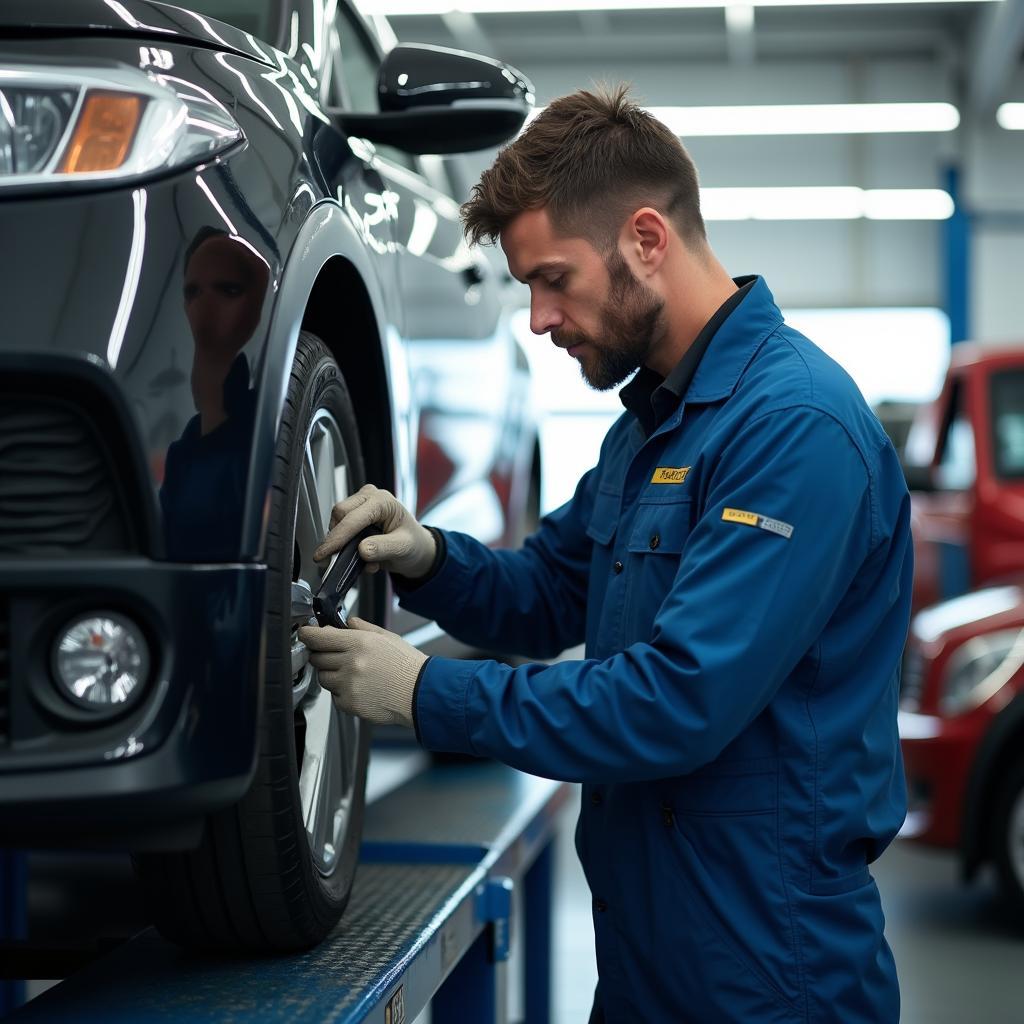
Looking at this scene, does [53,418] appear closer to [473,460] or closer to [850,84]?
[473,460]

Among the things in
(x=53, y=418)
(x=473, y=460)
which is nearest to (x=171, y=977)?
(x=53, y=418)

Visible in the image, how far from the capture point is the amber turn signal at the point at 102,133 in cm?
115


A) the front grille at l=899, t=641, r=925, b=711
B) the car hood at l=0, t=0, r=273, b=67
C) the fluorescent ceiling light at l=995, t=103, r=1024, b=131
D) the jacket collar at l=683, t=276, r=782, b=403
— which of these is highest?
the fluorescent ceiling light at l=995, t=103, r=1024, b=131

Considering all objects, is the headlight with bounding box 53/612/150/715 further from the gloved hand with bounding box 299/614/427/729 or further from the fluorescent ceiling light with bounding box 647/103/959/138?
the fluorescent ceiling light with bounding box 647/103/959/138

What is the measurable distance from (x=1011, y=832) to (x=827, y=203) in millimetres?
9713

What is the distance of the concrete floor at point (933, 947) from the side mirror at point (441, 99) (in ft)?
6.92

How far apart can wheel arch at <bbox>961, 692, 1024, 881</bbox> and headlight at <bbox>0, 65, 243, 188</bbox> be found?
10.4 feet

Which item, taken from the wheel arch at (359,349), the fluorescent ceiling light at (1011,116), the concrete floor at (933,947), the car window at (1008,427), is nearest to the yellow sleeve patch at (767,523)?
the wheel arch at (359,349)

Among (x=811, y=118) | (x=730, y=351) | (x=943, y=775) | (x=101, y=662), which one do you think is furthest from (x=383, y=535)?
(x=811, y=118)

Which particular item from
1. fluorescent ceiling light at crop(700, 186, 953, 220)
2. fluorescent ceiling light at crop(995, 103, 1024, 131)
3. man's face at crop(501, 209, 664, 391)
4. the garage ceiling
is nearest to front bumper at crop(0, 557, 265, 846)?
man's face at crop(501, 209, 664, 391)

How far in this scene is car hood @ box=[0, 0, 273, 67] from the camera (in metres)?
1.22

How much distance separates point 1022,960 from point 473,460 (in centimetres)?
218

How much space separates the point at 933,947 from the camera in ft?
12.8

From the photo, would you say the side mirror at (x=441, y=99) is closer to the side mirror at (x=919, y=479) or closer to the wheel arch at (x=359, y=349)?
the wheel arch at (x=359, y=349)
